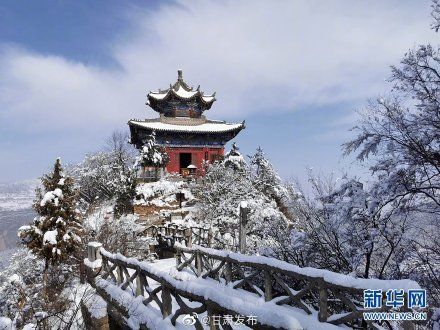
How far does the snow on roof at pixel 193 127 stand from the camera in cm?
3008

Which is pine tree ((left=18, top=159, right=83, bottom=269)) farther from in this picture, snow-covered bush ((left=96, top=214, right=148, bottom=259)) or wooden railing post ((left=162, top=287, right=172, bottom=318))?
wooden railing post ((left=162, top=287, right=172, bottom=318))

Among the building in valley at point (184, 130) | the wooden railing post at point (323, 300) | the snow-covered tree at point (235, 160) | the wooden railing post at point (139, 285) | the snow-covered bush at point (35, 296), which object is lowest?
the snow-covered bush at point (35, 296)

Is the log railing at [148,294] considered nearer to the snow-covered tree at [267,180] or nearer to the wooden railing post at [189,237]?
the wooden railing post at [189,237]

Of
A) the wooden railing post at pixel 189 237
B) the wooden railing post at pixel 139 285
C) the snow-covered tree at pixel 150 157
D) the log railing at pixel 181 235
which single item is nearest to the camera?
the wooden railing post at pixel 139 285

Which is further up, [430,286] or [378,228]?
[378,228]

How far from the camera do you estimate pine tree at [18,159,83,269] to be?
1367 centimetres

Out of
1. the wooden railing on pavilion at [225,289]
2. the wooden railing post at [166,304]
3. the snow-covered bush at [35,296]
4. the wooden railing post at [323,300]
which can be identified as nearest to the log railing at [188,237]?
the wooden railing on pavilion at [225,289]

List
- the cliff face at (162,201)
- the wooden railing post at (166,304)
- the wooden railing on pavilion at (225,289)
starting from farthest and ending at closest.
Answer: the cliff face at (162,201) → the wooden railing post at (166,304) → the wooden railing on pavilion at (225,289)

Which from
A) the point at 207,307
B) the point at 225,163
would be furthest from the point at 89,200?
the point at 207,307

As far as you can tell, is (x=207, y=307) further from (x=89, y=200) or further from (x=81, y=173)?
(x=81, y=173)

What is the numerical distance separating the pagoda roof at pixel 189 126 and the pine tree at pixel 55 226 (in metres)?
15.3

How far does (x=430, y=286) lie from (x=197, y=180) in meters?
22.4

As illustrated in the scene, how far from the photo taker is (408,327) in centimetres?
365

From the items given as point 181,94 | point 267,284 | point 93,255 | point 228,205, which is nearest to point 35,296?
point 93,255
